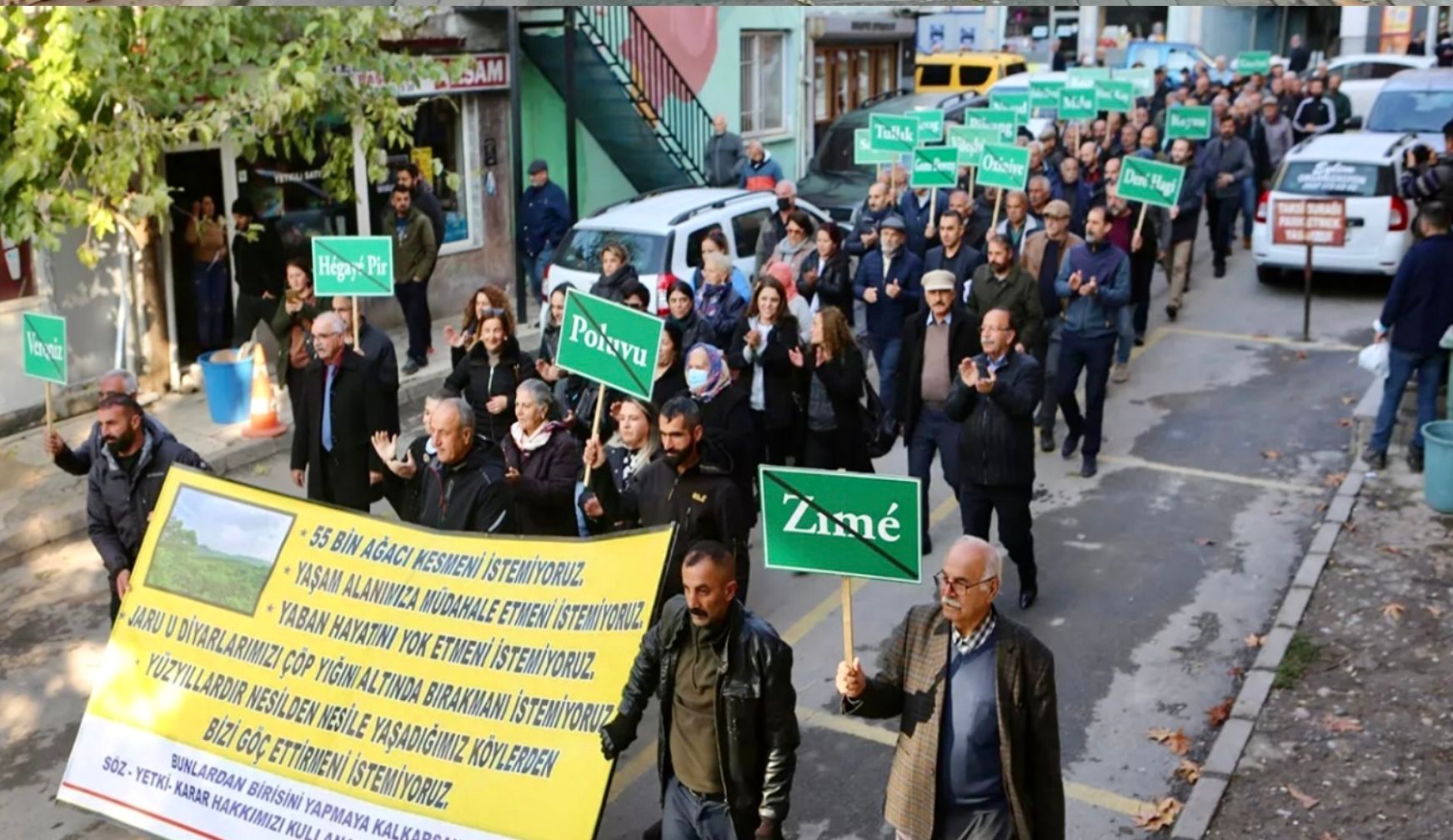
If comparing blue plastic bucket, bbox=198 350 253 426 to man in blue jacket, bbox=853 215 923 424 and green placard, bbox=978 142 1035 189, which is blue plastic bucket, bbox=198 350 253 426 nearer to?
man in blue jacket, bbox=853 215 923 424

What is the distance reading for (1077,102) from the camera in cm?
1856

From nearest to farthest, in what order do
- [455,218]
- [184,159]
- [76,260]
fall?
[76,260]
[184,159]
[455,218]

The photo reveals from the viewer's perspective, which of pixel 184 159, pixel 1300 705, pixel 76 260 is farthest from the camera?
pixel 184 159

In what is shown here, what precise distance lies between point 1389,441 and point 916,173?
5.25 metres

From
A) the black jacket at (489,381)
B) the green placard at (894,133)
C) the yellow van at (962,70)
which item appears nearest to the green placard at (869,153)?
the green placard at (894,133)

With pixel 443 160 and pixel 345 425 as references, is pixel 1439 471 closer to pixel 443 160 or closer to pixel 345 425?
pixel 345 425

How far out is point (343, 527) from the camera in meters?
6.43

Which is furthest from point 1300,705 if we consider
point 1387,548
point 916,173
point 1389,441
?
point 916,173

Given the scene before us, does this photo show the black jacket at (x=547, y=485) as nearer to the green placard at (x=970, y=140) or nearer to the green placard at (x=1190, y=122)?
the green placard at (x=970, y=140)

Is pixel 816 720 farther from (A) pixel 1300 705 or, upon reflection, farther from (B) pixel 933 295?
Result: (B) pixel 933 295

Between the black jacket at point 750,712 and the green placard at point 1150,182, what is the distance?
30.8 ft

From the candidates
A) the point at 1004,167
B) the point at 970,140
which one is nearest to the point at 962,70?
the point at 970,140

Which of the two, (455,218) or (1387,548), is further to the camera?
(455,218)

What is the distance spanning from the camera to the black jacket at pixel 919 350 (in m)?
9.52
